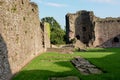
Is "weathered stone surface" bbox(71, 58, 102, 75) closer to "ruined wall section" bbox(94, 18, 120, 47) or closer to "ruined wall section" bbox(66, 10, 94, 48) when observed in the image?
"ruined wall section" bbox(94, 18, 120, 47)

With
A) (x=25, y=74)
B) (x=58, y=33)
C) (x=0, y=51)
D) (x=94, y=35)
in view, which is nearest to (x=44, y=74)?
(x=25, y=74)

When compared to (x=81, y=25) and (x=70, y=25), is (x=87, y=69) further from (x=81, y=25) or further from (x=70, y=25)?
(x=81, y=25)

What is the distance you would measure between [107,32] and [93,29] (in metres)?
2.62

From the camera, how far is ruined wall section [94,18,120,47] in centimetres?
5709

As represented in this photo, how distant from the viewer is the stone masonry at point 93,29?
57062 mm

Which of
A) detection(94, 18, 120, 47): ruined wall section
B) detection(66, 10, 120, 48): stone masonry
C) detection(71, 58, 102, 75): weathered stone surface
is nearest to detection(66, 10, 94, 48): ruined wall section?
detection(66, 10, 120, 48): stone masonry

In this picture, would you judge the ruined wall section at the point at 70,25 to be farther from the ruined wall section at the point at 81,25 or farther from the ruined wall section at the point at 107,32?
the ruined wall section at the point at 107,32

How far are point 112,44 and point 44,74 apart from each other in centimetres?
4376

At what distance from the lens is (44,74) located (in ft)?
48.2

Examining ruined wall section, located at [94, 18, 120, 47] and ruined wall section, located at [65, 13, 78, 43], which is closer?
ruined wall section, located at [94, 18, 120, 47]

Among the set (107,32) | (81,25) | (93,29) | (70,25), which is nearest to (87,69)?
(93,29)

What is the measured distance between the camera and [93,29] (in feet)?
188

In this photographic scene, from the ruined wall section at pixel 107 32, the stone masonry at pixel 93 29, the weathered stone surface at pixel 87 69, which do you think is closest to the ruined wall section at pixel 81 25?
the stone masonry at pixel 93 29

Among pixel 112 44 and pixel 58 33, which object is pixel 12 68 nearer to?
pixel 112 44
